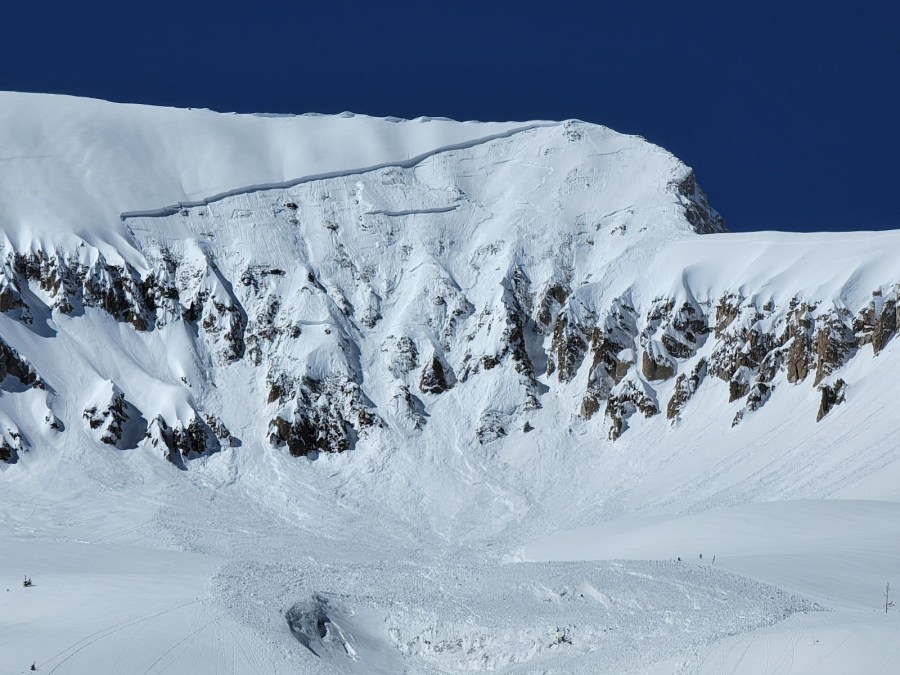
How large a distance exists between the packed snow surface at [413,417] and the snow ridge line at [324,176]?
1.52 feet

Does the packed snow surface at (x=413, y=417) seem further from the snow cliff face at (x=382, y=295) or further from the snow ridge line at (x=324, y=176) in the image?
the snow ridge line at (x=324, y=176)

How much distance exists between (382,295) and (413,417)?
15.8m

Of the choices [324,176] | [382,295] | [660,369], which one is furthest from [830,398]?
[324,176]

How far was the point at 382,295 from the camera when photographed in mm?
97688

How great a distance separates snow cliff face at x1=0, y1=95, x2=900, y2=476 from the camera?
8231cm

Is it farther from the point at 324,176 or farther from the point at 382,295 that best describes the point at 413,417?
the point at 324,176

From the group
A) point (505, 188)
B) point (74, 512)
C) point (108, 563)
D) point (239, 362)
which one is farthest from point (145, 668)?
point (505, 188)

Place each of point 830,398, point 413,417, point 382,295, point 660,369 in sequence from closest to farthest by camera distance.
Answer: point 830,398
point 413,417
point 660,369
point 382,295

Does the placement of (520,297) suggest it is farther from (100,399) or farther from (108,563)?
(108,563)

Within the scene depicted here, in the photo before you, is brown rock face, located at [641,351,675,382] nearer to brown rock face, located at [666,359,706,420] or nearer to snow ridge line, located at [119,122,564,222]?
brown rock face, located at [666,359,706,420]

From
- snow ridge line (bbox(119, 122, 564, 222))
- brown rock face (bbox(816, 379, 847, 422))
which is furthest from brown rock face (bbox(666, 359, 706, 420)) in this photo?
snow ridge line (bbox(119, 122, 564, 222))

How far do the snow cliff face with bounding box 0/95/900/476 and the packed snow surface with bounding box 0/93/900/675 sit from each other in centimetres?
31

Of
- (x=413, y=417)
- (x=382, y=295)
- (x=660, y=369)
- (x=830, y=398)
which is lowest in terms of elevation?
(x=413, y=417)

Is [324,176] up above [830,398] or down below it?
above
